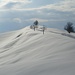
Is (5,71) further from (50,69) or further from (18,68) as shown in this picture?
(50,69)

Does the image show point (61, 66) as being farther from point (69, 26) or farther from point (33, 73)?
point (69, 26)

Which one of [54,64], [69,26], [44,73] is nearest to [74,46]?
[54,64]

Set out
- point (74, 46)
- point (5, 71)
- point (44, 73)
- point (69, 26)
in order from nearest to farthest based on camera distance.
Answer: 1. point (44, 73)
2. point (5, 71)
3. point (74, 46)
4. point (69, 26)

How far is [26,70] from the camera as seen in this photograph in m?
14.5

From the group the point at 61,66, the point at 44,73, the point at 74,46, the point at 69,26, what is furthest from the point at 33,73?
the point at 69,26

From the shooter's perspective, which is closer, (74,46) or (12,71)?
(12,71)

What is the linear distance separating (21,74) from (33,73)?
31.4 inches

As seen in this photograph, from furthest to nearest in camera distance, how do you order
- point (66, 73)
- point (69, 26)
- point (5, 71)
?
point (69, 26)
point (5, 71)
point (66, 73)

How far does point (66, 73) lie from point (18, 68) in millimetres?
4205

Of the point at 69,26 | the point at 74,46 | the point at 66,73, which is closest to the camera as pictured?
the point at 66,73

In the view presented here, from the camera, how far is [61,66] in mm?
14086

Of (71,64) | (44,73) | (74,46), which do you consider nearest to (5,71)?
(44,73)

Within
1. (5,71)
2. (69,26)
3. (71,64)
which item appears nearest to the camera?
(71,64)

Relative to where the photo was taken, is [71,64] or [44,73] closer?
[44,73]
